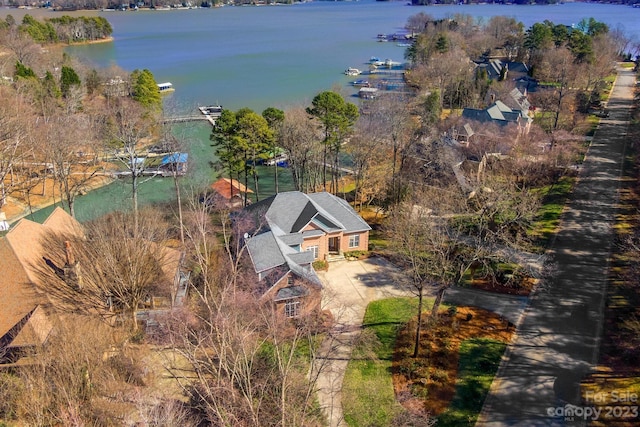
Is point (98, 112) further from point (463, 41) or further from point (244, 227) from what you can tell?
point (463, 41)

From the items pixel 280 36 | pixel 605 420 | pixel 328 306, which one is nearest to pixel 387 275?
pixel 328 306

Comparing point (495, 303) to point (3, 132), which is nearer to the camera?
point (495, 303)

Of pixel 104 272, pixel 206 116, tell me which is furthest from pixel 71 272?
pixel 206 116

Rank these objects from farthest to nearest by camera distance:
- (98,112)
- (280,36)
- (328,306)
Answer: (280,36) < (98,112) < (328,306)

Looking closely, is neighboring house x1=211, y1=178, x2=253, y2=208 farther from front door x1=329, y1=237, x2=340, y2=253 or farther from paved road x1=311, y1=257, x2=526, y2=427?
paved road x1=311, y1=257, x2=526, y2=427

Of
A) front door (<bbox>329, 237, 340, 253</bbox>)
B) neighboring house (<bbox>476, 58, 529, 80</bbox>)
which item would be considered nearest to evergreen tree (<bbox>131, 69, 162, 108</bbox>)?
front door (<bbox>329, 237, 340, 253</bbox>)

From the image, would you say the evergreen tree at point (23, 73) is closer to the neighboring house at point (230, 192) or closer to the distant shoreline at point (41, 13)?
the neighboring house at point (230, 192)

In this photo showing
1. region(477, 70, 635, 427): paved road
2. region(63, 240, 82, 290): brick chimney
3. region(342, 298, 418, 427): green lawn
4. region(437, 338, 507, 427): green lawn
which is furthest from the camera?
region(63, 240, 82, 290): brick chimney

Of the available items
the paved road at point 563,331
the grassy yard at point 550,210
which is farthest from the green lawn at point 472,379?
the grassy yard at point 550,210
